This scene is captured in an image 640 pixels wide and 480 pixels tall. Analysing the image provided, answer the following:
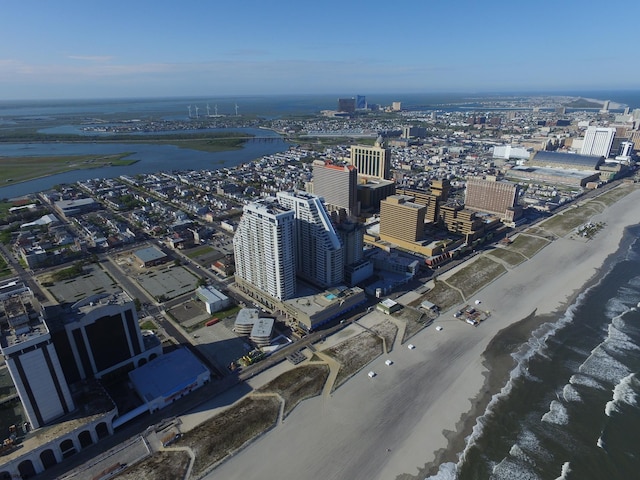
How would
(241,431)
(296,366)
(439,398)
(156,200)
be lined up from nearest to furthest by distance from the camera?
(241,431), (439,398), (296,366), (156,200)

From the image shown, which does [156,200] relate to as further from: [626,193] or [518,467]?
[626,193]

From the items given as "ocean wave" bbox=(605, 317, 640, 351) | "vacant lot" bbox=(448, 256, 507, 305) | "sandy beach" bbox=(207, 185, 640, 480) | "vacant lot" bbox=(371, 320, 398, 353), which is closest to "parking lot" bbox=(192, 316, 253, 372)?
Result: "sandy beach" bbox=(207, 185, 640, 480)

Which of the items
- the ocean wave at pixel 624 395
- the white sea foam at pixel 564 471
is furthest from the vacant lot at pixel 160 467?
the ocean wave at pixel 624 395

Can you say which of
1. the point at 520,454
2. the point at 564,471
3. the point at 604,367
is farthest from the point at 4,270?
the point at 604,367

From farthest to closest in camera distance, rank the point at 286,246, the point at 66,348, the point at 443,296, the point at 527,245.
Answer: the point at 527,245, the point at 443,296, the point at 286,246, the point at 66,348

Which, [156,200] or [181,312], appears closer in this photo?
[181,312]

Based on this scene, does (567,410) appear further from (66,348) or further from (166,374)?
(66,348)

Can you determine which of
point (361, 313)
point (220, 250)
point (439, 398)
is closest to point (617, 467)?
point (439, 398)

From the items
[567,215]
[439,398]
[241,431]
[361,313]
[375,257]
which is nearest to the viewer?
[241,431]
